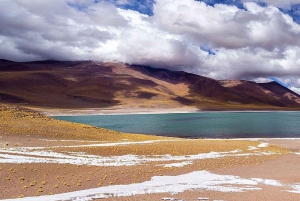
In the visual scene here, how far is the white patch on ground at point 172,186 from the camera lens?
15.8 metres

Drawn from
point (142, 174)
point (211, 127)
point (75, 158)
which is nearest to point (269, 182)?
point (142, 174)

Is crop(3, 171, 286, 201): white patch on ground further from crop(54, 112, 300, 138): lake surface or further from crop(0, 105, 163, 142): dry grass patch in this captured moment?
crop(54, 112, 300, 138): lake surface

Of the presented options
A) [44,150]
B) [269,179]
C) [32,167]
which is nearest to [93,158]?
[44,150]

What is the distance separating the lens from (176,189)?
17.8 meters

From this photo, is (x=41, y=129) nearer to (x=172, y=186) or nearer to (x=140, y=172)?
(x=140, y=172)

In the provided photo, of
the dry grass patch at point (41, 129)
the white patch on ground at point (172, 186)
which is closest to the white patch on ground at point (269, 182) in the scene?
the white patch on ground at point (172, 186)

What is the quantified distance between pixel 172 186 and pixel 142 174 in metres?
3.48

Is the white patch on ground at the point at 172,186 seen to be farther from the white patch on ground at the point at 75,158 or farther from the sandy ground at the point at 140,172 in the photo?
the white patch on ground at the point at 75,158

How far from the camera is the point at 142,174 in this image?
2139cm

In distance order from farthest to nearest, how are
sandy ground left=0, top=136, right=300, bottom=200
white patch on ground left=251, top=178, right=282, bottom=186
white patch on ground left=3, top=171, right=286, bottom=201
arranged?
white patch on ground left=251, top=178, right=282, bottom=186 < sandy ground left=0, top=136, right=300, bottom=200 < white patch on ground left=3, top=171, right=286, bottom=201

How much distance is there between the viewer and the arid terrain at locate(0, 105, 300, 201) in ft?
54.6

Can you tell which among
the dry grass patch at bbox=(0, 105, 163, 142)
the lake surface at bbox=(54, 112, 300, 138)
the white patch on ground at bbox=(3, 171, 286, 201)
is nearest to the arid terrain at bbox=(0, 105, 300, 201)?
the white patch on ground at bbox=(3, 171, 286, 201)

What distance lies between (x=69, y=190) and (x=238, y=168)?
46.3 feet

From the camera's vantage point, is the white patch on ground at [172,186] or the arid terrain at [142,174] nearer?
the white patch on ground at [172,186]
